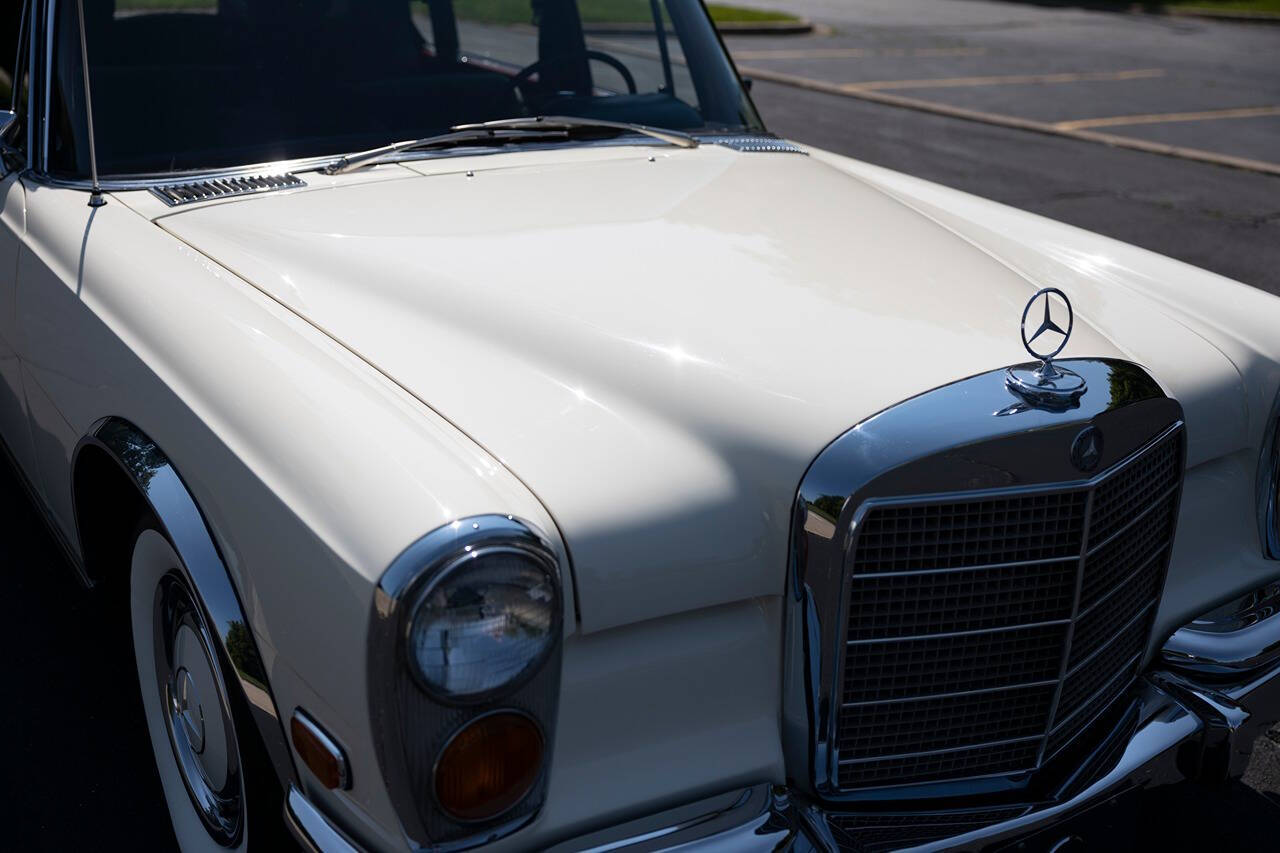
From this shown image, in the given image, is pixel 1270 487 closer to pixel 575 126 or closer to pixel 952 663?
pixel 952 663

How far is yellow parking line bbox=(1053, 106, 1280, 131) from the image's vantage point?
1045 cm

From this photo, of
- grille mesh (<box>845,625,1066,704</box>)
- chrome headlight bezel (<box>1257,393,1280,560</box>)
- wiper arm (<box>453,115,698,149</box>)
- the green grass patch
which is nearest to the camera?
grille mesh (<box>845,625,1066,704</box>)

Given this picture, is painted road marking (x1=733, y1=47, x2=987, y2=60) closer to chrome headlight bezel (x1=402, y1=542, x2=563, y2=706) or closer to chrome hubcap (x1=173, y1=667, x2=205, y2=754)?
chrome hubcap (x1=173, y1=667, x2=205, y2=754)

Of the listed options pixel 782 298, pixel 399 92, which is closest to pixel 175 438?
pixel 782 298

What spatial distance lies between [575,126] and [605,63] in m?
0.51

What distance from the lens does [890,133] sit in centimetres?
973

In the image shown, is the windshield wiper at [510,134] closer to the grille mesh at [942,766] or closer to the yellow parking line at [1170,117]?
the grille mesh at [942,766]

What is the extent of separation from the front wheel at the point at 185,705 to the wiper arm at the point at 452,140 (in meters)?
0.97

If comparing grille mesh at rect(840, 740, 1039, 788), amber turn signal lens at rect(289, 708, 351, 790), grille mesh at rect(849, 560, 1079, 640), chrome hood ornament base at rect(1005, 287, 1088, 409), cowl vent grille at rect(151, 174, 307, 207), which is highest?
cowl vent grille at rect(151, 174, 307, 207)

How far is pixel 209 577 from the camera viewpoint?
189cm

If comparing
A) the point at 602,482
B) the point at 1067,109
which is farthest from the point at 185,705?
the point at 1067,109

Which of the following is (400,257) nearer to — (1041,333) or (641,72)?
(1041,333)

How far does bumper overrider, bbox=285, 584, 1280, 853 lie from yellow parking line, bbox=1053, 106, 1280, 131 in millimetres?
8633

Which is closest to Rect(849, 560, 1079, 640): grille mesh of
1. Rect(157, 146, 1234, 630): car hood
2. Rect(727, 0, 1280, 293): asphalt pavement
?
Rect(157, 146, 1234, 630): car hood
